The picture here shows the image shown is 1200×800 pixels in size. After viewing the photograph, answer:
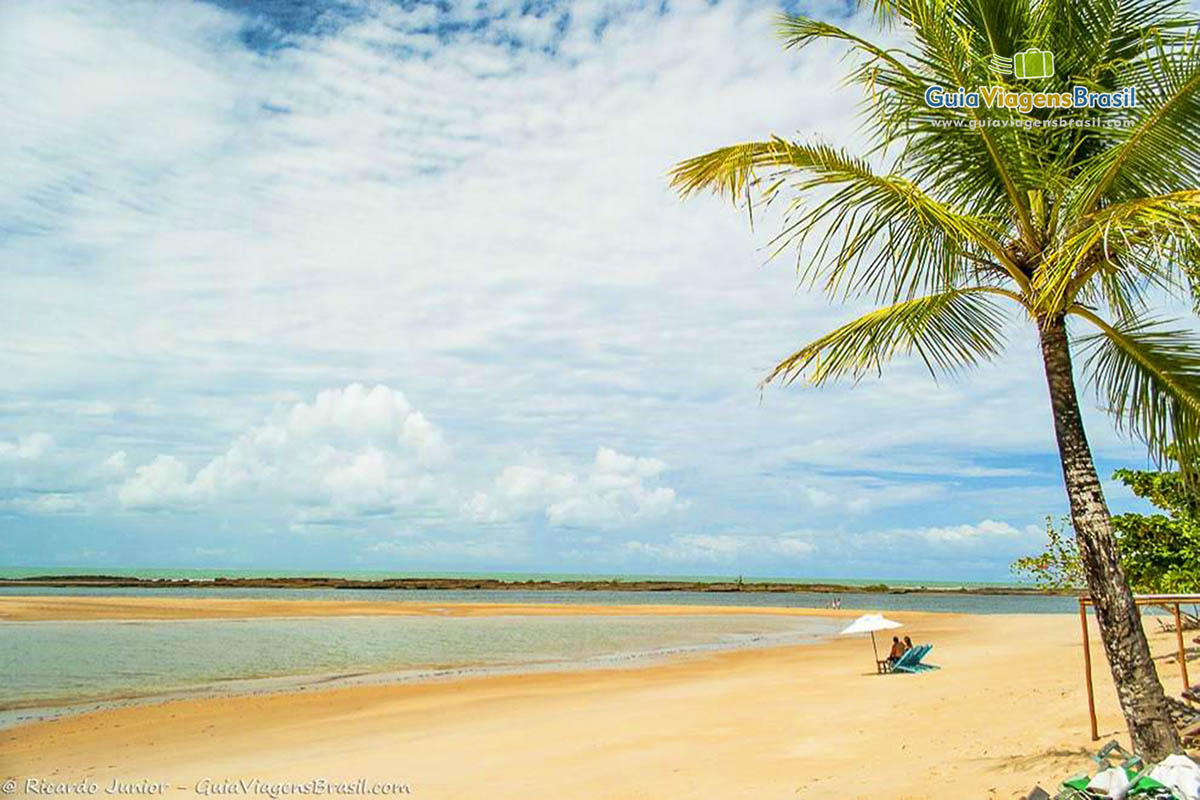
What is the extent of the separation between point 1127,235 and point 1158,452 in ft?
7.80

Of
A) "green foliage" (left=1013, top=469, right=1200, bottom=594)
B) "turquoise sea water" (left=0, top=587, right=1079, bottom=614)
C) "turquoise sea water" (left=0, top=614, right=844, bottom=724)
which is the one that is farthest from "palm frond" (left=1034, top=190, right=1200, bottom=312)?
"turquoise sea water" (left=0, top=587, right=1079, bottom=614)

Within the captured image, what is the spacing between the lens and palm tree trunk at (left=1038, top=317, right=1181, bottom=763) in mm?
6012

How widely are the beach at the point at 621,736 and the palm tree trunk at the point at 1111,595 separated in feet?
4.75

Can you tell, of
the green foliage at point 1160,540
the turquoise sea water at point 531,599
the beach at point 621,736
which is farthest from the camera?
the turquoise sea water at point 531,599

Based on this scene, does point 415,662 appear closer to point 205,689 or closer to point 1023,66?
point 205,689

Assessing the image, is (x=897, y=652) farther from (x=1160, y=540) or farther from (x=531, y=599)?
(x=531, y=599)

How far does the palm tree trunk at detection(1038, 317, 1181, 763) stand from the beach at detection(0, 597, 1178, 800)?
1447mm

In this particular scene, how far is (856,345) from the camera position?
6914 millimetres

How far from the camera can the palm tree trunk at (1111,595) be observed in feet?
19.7

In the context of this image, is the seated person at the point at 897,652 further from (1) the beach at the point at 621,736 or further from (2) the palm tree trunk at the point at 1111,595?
(2) the palm tree trunk at the point at 1111,595

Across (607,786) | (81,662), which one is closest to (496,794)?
(607,786)

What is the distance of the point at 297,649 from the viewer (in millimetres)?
25469

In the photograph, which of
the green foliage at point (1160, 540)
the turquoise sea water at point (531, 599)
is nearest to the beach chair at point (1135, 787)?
the green foliage at point (1160, 540)

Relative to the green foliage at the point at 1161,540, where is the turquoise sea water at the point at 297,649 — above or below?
below
